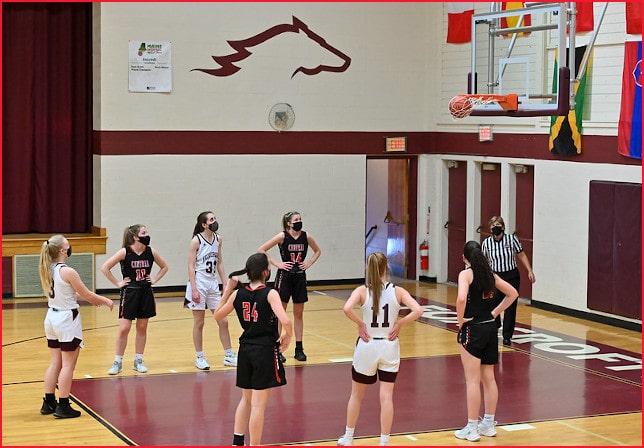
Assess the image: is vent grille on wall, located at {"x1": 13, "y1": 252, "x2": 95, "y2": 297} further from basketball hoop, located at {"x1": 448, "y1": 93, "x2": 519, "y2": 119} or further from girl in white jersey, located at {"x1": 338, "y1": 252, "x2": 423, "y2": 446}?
girl in white jersey, located at {"x1": 338, "y1": 252, "x2": 423, "y2": 446}

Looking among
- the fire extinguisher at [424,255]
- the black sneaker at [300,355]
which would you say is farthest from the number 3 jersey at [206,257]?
the fire extinguisher at [424,255]

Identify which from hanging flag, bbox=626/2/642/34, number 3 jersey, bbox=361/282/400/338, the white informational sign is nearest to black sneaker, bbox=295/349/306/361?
number 3 jersey, bbox=361/282/400/338

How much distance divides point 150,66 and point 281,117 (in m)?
2.76

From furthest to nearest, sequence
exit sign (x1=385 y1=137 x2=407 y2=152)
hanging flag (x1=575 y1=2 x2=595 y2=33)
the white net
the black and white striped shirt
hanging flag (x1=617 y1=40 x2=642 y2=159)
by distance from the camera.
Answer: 1. exit sign (x1=385 y1=137 x2=407 y2=152)
2. hanging flag (x1=575 y1=2 x2=595 y2=33)
3. hanging flag (x1=617 y1=40 x2=642 y2=159)
4. the black and white striped shirt
5. the white net

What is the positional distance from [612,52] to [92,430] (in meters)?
10.6

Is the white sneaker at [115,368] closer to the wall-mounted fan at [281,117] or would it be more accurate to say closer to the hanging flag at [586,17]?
the wall-mounted fan at [281,117]

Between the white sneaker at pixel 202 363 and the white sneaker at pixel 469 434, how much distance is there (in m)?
4.02

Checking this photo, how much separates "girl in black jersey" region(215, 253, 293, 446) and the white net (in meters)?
4.86

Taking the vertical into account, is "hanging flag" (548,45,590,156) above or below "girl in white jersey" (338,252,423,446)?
above

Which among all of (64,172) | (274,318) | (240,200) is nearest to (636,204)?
(240,200)

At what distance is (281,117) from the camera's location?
2056 centimetres

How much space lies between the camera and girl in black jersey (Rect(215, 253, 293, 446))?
8.98m

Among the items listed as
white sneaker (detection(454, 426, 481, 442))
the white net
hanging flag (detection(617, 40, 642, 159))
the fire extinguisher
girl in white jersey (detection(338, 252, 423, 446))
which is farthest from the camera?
the fire extinguisher

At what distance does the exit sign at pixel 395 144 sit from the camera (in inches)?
848
